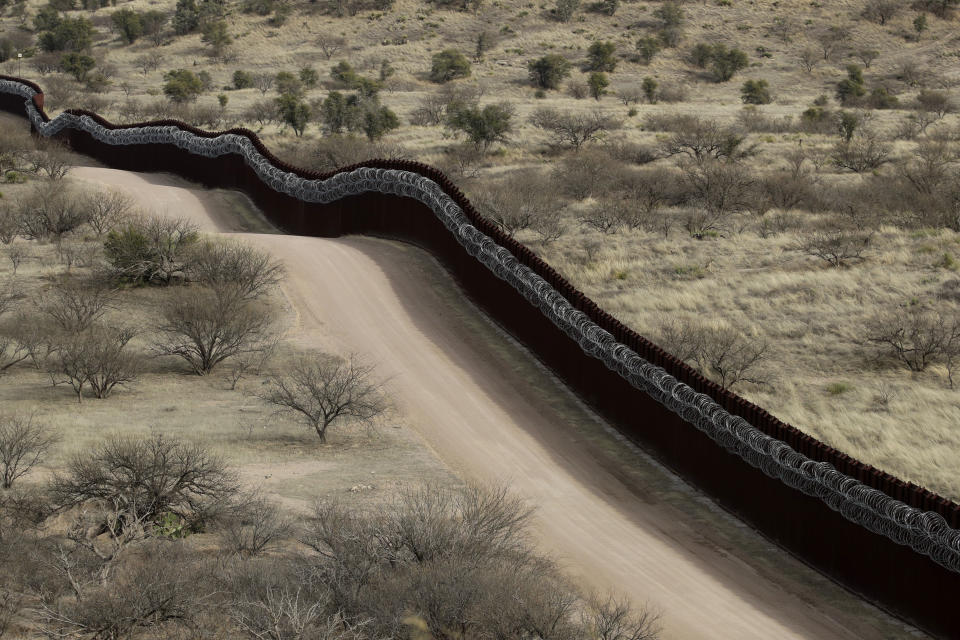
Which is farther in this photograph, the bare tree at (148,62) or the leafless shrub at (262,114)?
the bare tree at (148,62)

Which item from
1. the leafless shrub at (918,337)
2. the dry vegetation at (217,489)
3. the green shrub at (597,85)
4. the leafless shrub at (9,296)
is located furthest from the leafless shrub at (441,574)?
the green shrub at (597,85)

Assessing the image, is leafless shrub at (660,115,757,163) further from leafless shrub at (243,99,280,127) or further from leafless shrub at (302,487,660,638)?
leafless shrub at (302,487,660,638)

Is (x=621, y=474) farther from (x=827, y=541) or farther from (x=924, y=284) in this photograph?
(x=924, y=284)

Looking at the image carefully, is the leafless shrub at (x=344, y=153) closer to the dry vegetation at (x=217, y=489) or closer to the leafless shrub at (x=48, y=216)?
the leafless shrub at (x=48, y=216)

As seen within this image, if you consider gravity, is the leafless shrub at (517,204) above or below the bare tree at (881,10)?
above

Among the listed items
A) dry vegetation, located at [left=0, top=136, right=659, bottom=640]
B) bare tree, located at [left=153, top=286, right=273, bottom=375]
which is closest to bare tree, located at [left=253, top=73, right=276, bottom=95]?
dry vegetation, located at [left=0, top=136, right=659, bottom=640]

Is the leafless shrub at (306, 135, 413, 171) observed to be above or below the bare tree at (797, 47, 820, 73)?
above

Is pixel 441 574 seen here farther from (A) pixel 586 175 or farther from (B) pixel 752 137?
(B) pixel 752 137
